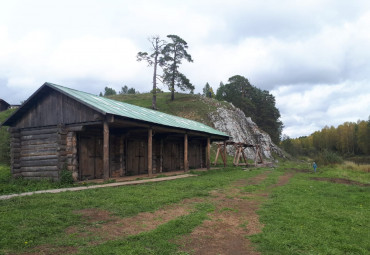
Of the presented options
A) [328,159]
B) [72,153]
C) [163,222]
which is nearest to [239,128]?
[328,159]

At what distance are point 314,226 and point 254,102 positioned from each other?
2400 inches

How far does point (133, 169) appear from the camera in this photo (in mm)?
18516

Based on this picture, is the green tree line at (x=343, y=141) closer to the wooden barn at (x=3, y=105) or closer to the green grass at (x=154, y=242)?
the wooden barn at (x=3, y=105)

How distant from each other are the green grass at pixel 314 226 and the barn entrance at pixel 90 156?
32.8 ft

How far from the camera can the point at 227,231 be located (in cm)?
593

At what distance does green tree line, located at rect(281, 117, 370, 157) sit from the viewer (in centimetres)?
6581

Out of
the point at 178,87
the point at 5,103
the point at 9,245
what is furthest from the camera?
the point at 5,103

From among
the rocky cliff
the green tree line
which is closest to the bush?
the rocky cliff

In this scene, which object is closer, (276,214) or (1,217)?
(1,217)

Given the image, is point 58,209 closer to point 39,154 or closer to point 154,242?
point 154,242

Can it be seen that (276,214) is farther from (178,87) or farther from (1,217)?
(178,87)

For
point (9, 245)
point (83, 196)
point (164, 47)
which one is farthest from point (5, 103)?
point (9, 245)

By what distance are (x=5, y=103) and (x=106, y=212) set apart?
6185 cm

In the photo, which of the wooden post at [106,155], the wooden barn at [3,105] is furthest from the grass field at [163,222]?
the wooden barn at [3,105]
